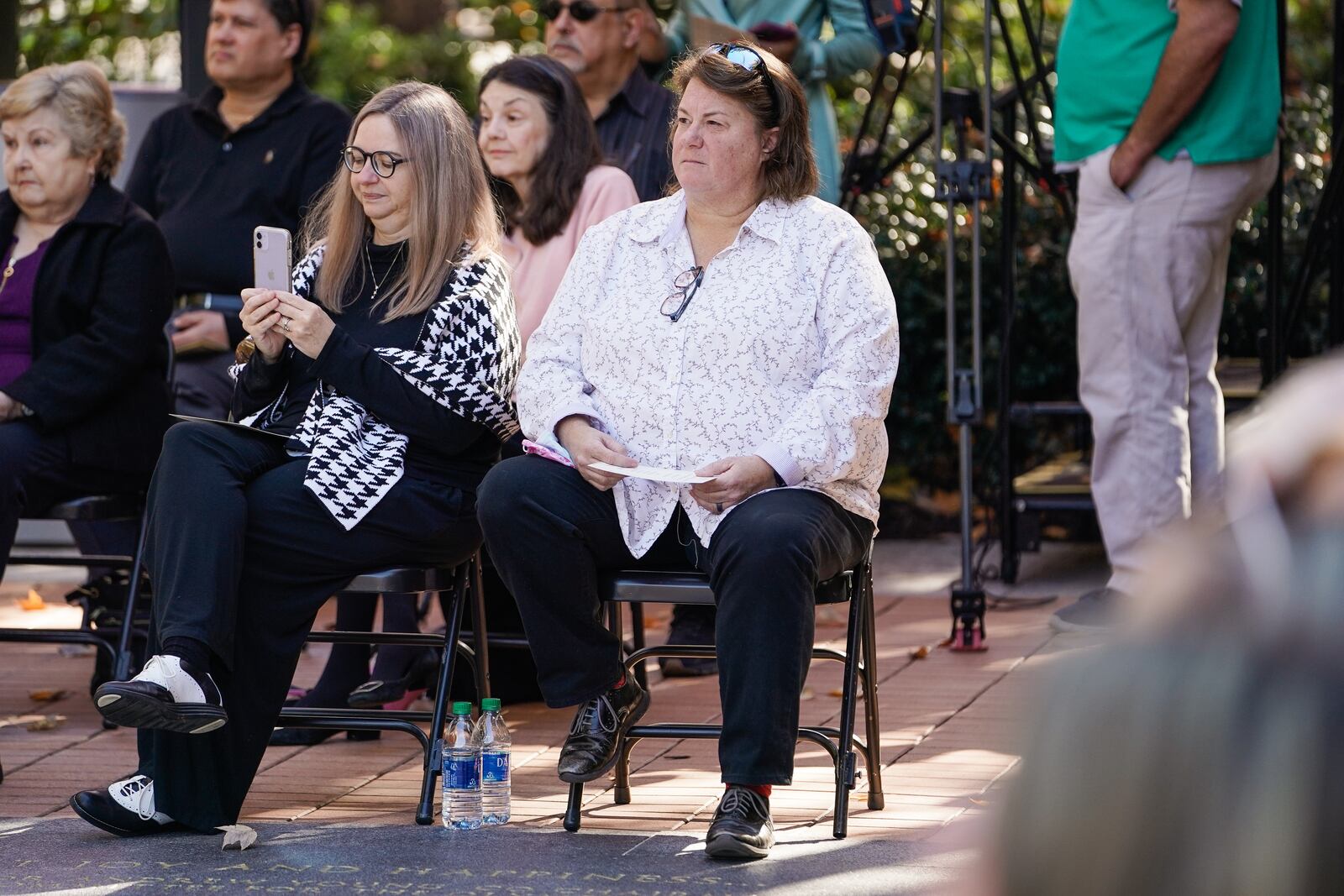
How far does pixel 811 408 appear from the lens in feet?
11.7


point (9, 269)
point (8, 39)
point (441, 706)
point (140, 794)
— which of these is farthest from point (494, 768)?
point (8, 39)

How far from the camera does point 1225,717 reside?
2.50ft

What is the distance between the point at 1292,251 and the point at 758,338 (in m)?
3.84

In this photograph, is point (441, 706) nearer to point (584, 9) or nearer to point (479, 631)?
point (479, 631)

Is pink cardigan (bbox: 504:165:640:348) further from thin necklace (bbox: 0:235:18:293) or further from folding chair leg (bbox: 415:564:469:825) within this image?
thin necklace (bbox: 0:235:18:293)

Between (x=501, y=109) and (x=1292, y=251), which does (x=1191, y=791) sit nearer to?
(x=501, y=109)

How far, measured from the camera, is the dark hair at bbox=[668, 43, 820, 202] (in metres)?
3.80

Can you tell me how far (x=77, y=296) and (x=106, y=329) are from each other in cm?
14

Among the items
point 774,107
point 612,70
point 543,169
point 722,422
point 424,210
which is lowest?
point 722,422

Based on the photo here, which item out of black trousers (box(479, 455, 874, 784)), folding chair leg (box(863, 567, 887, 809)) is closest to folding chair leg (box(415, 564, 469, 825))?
black trousers (box(479, 455, 874, 784))

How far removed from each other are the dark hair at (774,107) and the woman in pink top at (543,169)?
2.67ft

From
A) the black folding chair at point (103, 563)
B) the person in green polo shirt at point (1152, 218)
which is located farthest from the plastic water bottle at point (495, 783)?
the person in green polo shirt at point (1152, 218)

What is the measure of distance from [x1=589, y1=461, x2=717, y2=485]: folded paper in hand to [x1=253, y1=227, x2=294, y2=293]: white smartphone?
34.6 inches

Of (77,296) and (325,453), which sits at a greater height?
(77,296)
